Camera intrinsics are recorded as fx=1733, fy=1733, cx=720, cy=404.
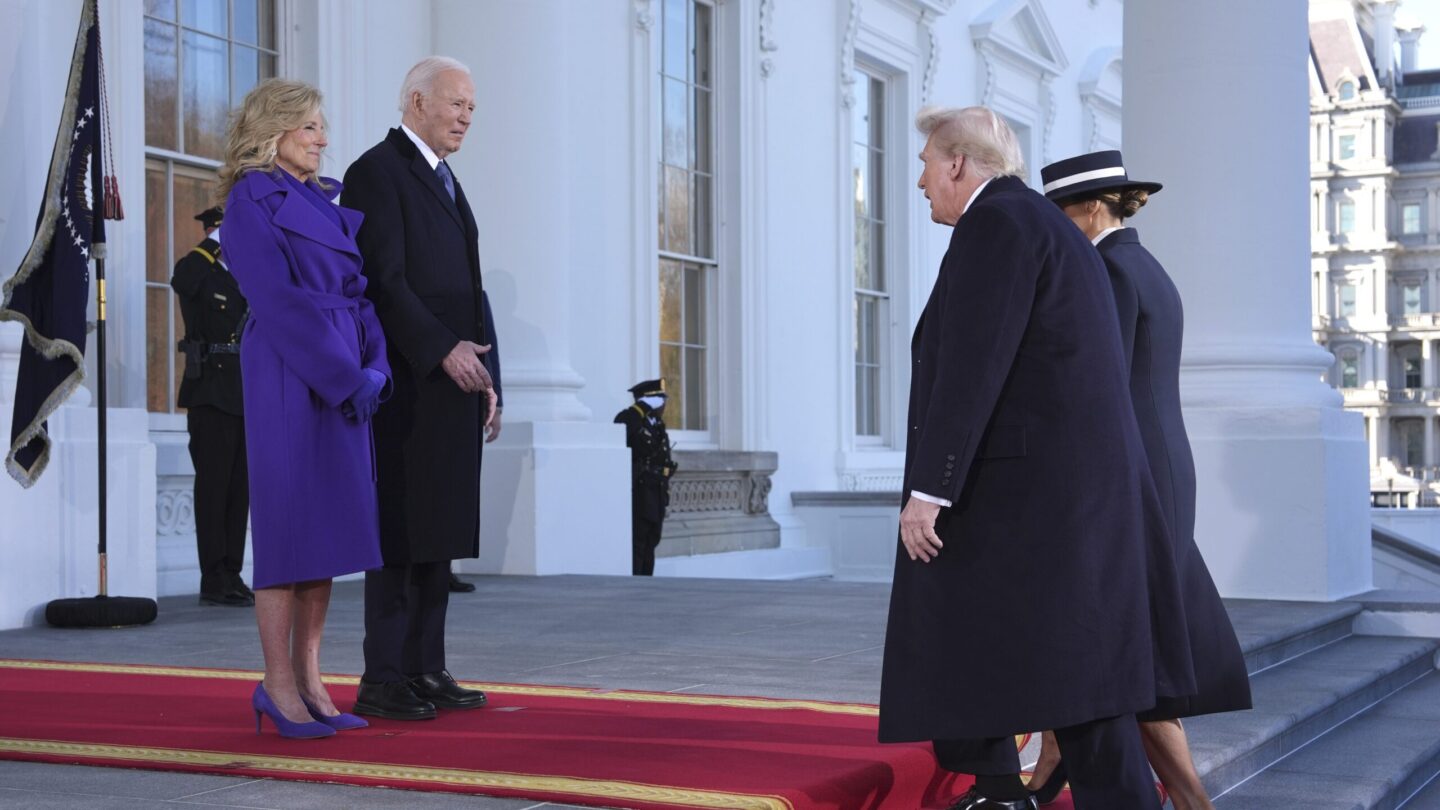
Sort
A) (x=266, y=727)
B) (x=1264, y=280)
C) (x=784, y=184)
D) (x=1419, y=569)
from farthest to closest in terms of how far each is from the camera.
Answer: (x=784, y=184) < (x=1419, y=569) < (x=1264, y=280) < (x=266, y=727)

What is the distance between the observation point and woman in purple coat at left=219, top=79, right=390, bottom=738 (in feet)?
12.4

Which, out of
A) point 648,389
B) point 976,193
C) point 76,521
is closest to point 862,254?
point 648,389

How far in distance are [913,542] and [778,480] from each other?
10876 millimetres

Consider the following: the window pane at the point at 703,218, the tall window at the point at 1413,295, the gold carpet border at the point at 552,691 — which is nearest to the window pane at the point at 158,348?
the gold carpet border at the point at 552,691

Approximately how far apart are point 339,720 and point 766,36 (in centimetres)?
1023

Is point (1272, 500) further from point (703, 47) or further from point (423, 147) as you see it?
point (703, 47)

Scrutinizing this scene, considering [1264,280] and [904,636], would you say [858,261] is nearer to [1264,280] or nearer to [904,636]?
[1264,280]

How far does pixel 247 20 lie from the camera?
8938 mm

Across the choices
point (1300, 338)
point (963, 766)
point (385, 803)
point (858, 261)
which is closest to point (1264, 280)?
point (1300, 338)

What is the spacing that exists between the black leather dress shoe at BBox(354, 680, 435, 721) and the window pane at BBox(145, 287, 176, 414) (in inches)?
179

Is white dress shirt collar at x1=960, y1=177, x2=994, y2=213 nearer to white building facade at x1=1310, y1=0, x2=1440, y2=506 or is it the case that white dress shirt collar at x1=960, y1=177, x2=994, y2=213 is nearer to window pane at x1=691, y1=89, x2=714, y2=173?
window pane at x1=691, y1=89, x2=714, y2=173

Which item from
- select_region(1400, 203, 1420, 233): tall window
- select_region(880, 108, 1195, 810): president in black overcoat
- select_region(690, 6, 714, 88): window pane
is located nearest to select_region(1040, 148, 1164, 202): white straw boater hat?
select_region(880, 108, 1195, 810): president in black overcoat

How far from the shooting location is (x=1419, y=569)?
10609mm

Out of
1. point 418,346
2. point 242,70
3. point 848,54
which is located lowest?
point 418,346
